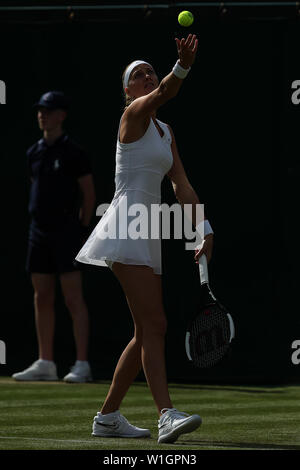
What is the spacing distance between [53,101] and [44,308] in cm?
180

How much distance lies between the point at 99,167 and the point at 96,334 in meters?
1.52

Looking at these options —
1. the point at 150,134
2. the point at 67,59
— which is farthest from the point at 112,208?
the point at 67,59

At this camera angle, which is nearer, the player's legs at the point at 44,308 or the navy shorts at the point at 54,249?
the navy shorts at the point at 54,249

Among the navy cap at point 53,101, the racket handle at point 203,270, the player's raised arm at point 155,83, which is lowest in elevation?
the racket handle at point 203,270

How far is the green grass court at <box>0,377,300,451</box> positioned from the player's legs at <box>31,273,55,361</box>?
0.48 m

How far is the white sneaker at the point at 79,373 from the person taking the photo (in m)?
11.0

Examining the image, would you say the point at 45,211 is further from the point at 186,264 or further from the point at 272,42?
the point at 272,42

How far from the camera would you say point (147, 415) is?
854 cm

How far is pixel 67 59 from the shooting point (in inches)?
467

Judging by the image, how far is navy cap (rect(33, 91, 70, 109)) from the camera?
11.2m

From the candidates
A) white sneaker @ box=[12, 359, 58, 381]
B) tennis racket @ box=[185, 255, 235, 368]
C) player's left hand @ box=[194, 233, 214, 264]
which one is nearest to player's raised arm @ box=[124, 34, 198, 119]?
player's left hand @ box=[194, 233, 214, 264]

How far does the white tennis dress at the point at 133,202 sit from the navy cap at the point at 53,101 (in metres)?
4.31

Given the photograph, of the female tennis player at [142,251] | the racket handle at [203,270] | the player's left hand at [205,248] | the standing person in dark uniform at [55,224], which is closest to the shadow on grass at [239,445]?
the female tennis player at [142,251]

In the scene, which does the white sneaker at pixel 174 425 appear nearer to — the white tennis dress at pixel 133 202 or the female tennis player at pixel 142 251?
the female tennis player at pixel 142 251
